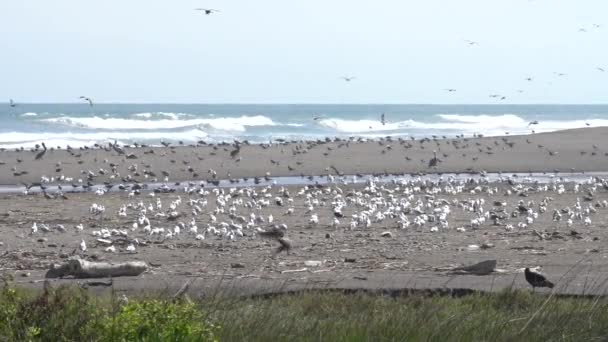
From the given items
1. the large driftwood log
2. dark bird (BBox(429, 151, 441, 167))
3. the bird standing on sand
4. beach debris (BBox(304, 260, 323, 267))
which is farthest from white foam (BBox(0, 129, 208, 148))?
the large driftwood log

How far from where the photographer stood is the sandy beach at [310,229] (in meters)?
12.6

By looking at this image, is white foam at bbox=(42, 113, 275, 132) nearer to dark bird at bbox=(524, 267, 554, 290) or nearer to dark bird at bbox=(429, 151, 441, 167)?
dark bird at bbox=(429, 151, 441, 167)

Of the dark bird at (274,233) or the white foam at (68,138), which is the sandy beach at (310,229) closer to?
the dark bird at (274,233)

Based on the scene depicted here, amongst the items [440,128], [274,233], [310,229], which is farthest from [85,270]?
[440,128]

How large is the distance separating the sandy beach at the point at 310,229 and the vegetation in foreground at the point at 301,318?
972mm

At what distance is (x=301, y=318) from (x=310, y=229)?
949 centimetres

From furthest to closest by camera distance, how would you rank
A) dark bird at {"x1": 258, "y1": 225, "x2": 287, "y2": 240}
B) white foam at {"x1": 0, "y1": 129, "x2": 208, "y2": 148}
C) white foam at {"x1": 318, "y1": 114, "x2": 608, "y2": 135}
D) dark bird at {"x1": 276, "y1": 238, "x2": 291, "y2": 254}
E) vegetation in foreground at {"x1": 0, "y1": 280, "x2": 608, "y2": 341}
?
white foam at {"x1": 318, "y1": 114, "x2": 608, "y2": 135} < white foam at {"x1": 0, "y1": 129, "x2": 208, "y2": 148} < dark bird at {"x1": 258, "y1": 225, "x2": 287, "y2": 240} < dark bird at {"x1": 276, "y1": 238, "x2": 291, "y2": 254} < vegetation in foreground at {"x1": 0, "y1": 280, "x2": 608, "y2": 341}

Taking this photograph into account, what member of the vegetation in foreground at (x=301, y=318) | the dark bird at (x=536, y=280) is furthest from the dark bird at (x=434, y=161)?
the vegetation in foreground at (x=301, y=318)

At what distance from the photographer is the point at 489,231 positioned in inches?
689

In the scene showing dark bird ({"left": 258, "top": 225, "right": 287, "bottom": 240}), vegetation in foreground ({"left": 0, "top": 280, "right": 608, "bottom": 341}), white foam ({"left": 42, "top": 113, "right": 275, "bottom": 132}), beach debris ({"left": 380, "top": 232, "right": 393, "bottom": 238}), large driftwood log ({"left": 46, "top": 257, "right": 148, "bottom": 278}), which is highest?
vegetation in foreground ({"left": 0, "top": 280, "right": 608, "bottom": 341})

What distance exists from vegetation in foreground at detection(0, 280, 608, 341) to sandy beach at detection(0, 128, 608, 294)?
972 millimetres

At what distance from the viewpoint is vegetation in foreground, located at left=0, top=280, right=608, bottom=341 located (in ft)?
19.9

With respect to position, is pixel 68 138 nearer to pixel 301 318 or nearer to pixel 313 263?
pixel 313 263

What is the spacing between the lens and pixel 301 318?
850cm
